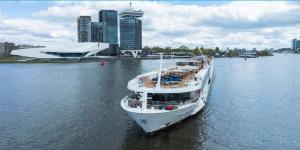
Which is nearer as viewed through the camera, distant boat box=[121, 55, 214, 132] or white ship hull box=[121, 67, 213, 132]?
white ship hull box=[121, 67, 213, 132]

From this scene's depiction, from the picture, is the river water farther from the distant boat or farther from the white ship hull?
the distant boat

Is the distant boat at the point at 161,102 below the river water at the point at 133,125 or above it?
above

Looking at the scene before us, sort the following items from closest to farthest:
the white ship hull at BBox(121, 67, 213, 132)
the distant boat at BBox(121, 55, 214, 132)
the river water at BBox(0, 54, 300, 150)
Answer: the river water at BBox(0, 54, 300, 150)
the white ship hull at BBox(121, 67, 213, 132)
the distant boat at BBox(121, 55, 214, 132)

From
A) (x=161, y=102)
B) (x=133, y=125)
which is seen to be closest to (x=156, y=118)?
(x=161, y=102)

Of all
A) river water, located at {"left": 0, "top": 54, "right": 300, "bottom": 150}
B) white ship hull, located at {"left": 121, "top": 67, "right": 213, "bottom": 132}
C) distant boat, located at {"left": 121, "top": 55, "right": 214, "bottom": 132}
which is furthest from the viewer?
distant boat, located at {"left": 121, "top": 55, "right": 214, "bottom": 132}

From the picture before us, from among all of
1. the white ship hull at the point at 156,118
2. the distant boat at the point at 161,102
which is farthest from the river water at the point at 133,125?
the distant boat at the point at 161,102

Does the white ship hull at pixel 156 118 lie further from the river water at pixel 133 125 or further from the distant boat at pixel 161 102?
the river water at pixel 133 125

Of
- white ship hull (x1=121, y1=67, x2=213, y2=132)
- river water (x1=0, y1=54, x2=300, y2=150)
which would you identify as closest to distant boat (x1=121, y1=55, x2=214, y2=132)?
white ship hull (x1=121, y1=67, x2=213, y2=132)

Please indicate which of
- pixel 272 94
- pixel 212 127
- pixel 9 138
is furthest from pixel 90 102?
pixel 272 94

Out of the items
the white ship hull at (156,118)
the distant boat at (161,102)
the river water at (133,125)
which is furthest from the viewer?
the distant boat at (161,102)

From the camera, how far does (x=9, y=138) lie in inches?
1008

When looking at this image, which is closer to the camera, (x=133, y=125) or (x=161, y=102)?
(x=161, y=102)

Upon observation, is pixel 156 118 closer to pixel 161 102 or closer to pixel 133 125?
pixel 161 102

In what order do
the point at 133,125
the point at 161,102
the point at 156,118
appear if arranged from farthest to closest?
1. the point at 133,125
2. the point at 161,102
3. the point at 156,118
